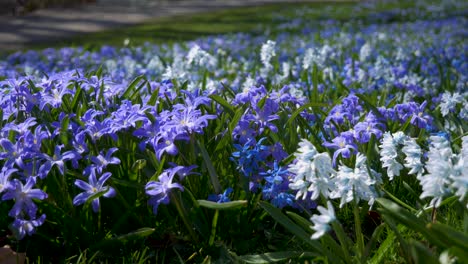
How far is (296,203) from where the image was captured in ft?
7.93

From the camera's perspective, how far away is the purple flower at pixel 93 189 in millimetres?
2148

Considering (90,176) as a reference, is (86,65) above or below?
below

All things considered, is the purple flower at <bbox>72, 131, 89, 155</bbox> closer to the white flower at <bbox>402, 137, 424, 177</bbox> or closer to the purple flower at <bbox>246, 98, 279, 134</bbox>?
the purple flower at <bbox>246, 98, 279, 134</bbox>

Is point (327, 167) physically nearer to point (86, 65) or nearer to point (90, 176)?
point (90, 176)

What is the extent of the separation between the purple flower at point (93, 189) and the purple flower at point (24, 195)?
12 cm

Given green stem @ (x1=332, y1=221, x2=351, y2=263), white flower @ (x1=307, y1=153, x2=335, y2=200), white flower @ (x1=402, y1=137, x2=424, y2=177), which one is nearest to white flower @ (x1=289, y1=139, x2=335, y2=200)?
white flower @ (x1=307, y1=153, x2=335, y2=200)

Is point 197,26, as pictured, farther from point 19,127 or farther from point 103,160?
point 103,160

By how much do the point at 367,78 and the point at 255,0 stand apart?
14990 millimetres

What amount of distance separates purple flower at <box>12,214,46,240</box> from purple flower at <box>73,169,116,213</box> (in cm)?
14

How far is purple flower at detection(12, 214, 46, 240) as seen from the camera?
2123 mm

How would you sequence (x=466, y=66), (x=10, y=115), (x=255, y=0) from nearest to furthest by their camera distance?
1. (x=10, y=115)
2. (x=466, y=66)
3. (x=255, y=0)

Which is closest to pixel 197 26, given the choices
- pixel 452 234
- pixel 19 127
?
pixel 19 127

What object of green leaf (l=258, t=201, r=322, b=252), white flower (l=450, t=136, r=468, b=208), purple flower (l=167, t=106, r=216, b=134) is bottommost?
green leaf (l=258, t=201, r=322, b=252)

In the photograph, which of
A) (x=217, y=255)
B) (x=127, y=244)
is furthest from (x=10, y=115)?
(x=217, y=255)
